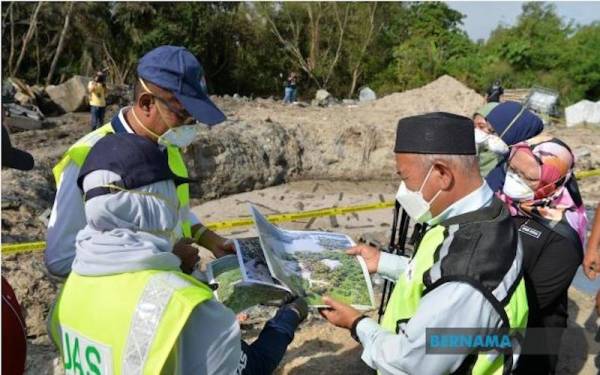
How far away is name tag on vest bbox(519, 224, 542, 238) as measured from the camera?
3.09m

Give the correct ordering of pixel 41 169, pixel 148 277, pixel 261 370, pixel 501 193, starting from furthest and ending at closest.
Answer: pixel 41 169 < pixel 501 193 < pixel 261 370 < pixel 148 277

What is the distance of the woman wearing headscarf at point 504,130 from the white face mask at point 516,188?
14 cm

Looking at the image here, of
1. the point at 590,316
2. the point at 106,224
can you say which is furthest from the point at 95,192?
the point at 590,316

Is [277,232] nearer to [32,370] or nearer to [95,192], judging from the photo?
[95,192]

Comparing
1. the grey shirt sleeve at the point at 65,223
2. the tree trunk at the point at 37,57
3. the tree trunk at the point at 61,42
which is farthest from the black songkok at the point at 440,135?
the tree trunk at the point at 37,57

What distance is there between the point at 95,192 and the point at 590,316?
4.57m

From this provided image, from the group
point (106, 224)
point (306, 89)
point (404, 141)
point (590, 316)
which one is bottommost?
point (306, 89)

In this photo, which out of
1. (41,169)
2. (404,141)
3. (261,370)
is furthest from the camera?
(41,169)

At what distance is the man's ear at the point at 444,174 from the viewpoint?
182 cm

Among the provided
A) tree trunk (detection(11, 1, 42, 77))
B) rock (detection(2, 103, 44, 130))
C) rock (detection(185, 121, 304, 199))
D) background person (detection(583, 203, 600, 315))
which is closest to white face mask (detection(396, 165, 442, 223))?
background person (detection(583, 203, 600, 315))

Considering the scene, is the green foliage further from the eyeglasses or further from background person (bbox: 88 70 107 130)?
the eyeglasses

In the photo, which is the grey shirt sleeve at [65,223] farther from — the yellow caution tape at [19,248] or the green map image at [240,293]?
the yellow caution tape at [19,248]

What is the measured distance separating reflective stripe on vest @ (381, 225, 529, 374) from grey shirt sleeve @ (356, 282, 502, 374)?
7cm

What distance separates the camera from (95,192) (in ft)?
5.64
